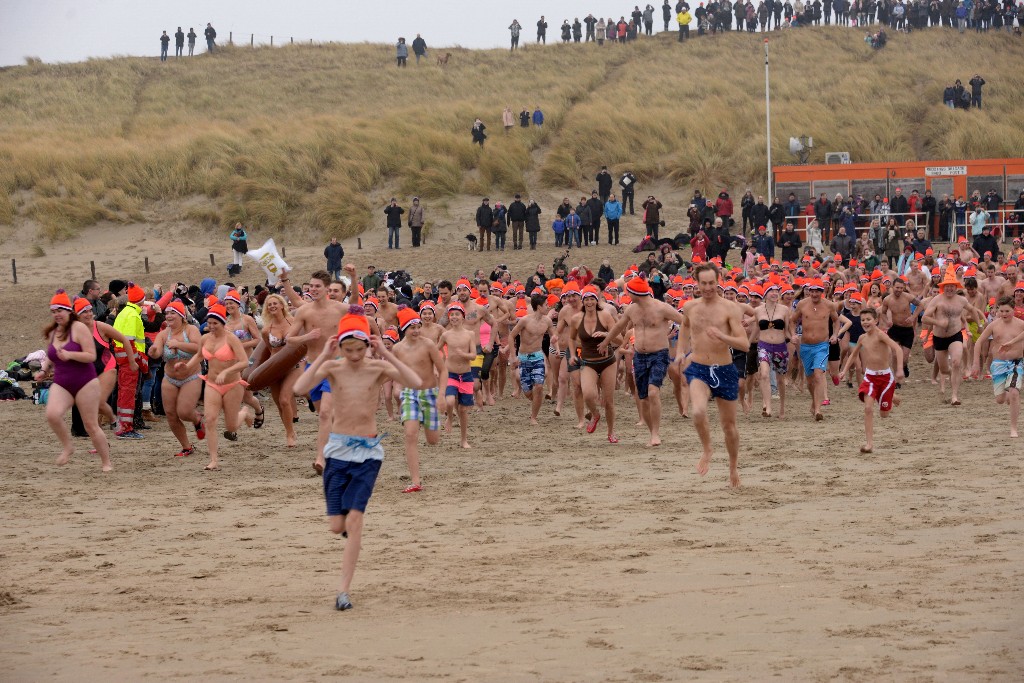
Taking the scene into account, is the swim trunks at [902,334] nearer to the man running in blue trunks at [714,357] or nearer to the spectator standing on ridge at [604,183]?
the man running in blue trunks at [714,357]

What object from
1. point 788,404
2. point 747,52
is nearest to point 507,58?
point 747,52

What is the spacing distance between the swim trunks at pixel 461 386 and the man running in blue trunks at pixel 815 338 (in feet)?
13.7

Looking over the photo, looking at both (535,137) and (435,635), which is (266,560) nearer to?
(435,635)

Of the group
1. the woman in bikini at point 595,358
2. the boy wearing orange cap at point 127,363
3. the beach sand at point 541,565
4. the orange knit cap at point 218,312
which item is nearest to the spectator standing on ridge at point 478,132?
the boy wearing orange cap at point 127,363

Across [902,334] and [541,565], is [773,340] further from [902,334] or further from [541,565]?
[541,565]

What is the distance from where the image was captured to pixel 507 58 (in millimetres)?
58156

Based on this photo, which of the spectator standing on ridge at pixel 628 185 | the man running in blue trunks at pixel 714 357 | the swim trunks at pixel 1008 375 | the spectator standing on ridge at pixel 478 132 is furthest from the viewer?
the spectator standing on ridge at pixel 478 132

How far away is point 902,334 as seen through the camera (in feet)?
61.5

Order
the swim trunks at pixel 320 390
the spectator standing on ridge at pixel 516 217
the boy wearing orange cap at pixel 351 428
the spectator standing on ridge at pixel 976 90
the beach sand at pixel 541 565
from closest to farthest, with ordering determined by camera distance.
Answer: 1. the beach sand at pixel 541 565
2. the boy wearing orange cap at pixel 351 428
3. the swim trunks at pixel 320 390
4. the spectator standing on ridge at pixel 516 217
5. the spectator standing on ridge at pixel 976 90

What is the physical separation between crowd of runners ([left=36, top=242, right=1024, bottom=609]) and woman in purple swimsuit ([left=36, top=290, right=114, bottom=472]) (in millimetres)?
18

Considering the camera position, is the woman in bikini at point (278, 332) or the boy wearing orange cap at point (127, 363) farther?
the boy wearing orange cap at point (127, 363)

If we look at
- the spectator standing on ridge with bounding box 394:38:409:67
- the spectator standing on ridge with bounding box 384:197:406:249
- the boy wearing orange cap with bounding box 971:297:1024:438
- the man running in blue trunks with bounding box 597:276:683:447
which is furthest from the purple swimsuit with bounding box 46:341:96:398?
the spectator standing on ridge with bounding box 394:38:409:67

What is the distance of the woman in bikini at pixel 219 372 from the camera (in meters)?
12.5

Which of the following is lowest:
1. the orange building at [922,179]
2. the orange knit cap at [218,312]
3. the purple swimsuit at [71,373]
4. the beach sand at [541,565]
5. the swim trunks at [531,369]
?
the beach sand at [541,565]
